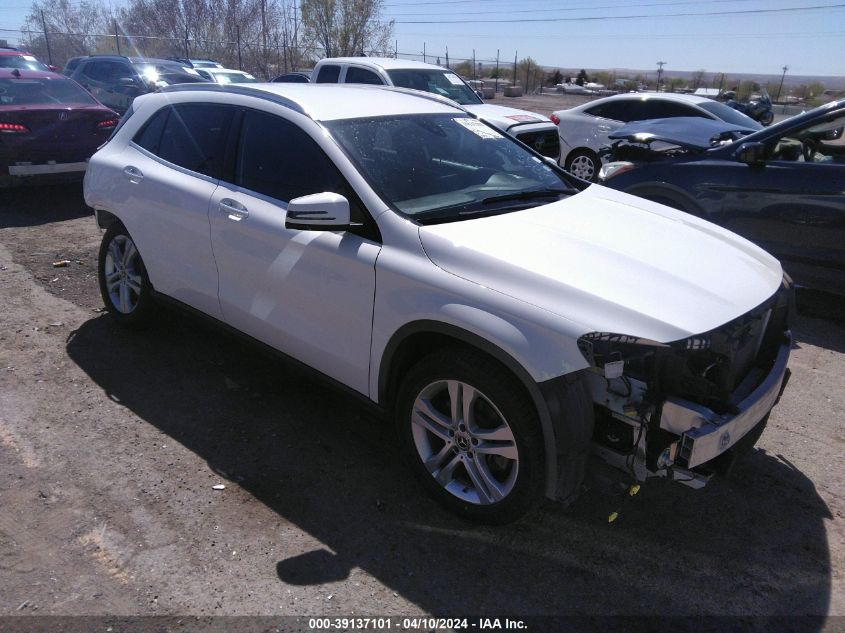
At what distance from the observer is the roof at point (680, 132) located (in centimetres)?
685

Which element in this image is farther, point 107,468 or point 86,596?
point 107,468

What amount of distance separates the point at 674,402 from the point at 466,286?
3.02 feet

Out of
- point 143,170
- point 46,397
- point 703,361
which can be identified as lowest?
point 46,397

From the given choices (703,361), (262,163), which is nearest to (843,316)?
(703,361)

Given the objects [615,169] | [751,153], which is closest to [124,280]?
[615,169]

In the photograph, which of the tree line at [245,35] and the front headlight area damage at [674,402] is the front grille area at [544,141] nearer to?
the front headlight area damage at [674,402]

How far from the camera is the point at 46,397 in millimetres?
4191

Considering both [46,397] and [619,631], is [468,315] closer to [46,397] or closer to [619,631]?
[619,631]

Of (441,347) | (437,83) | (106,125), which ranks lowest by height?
(441,347)

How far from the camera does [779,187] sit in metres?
5.46

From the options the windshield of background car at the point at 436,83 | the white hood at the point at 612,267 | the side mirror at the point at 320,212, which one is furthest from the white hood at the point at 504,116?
the side mirror at the point at 320,212

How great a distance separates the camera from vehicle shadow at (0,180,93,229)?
8359mm

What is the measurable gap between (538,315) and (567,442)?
503mm

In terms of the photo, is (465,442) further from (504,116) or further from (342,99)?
(504,116)
